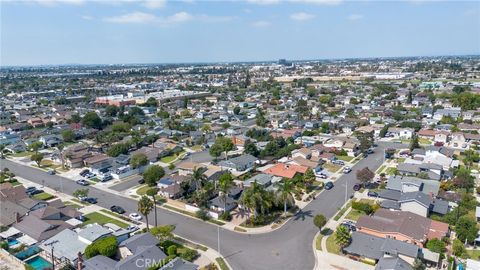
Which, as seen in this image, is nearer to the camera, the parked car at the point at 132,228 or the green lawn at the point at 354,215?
the parked car at the point at 132,228

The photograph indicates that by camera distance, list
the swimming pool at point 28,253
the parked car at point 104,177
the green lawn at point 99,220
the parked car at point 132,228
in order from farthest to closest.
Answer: the parked car at point 104,177 → the green lawn at point 99,220 → the parked car at point 132,228 → the swimming pool at point 28,253

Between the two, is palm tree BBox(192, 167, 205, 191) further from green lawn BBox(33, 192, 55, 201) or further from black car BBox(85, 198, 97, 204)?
green lawn BBox(33, 192, 55, 201)

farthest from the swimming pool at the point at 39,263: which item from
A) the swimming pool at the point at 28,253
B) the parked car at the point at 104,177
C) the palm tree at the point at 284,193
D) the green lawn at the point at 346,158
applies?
the green lawn at the point at 346,158

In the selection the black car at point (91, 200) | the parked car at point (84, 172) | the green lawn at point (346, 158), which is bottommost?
the black car at point (91, 200)

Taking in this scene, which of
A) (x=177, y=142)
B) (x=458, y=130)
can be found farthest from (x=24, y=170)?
(x=458, y=130)

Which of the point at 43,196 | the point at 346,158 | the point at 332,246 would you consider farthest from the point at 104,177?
the point at 346,158

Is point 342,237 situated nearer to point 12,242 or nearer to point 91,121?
point 12,242

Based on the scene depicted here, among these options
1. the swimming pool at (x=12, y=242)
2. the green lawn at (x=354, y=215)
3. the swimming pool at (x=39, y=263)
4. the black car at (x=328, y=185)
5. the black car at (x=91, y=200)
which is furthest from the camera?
the black car at (x=328, y=185)

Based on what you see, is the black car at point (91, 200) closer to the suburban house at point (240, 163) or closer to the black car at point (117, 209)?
the black car at point (117, 209)
